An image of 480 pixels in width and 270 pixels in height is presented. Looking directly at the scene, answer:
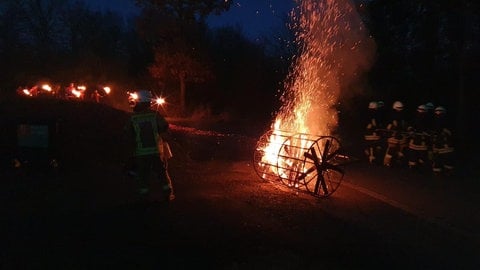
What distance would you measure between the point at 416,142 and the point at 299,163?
457 centimetres

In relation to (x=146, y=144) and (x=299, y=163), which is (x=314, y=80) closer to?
(x=299, y=163)

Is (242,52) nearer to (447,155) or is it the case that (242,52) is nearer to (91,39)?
(91,39)

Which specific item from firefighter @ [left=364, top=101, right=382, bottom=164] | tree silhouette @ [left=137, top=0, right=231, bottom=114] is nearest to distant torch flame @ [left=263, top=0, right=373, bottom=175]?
firefighter @ [left=364, top=101, right=382, bottom=164]

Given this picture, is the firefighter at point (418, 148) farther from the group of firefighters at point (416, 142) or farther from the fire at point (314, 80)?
the fire at point (314, 80)

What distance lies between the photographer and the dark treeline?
20.2 m

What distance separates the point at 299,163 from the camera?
412 inches

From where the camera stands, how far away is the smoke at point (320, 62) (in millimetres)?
13873

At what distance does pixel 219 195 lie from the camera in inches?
363

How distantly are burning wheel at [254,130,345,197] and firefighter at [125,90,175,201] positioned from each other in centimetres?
269

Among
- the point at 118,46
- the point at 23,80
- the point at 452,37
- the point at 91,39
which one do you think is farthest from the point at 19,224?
the point at 118,46

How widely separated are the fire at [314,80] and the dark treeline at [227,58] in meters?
2.88

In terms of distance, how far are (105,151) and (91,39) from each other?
3767cm

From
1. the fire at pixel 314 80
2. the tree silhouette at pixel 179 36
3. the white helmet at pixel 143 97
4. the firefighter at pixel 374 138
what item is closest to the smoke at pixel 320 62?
the fire at pixel 314 80

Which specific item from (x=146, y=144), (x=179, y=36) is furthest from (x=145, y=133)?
(x=179, y=36)
